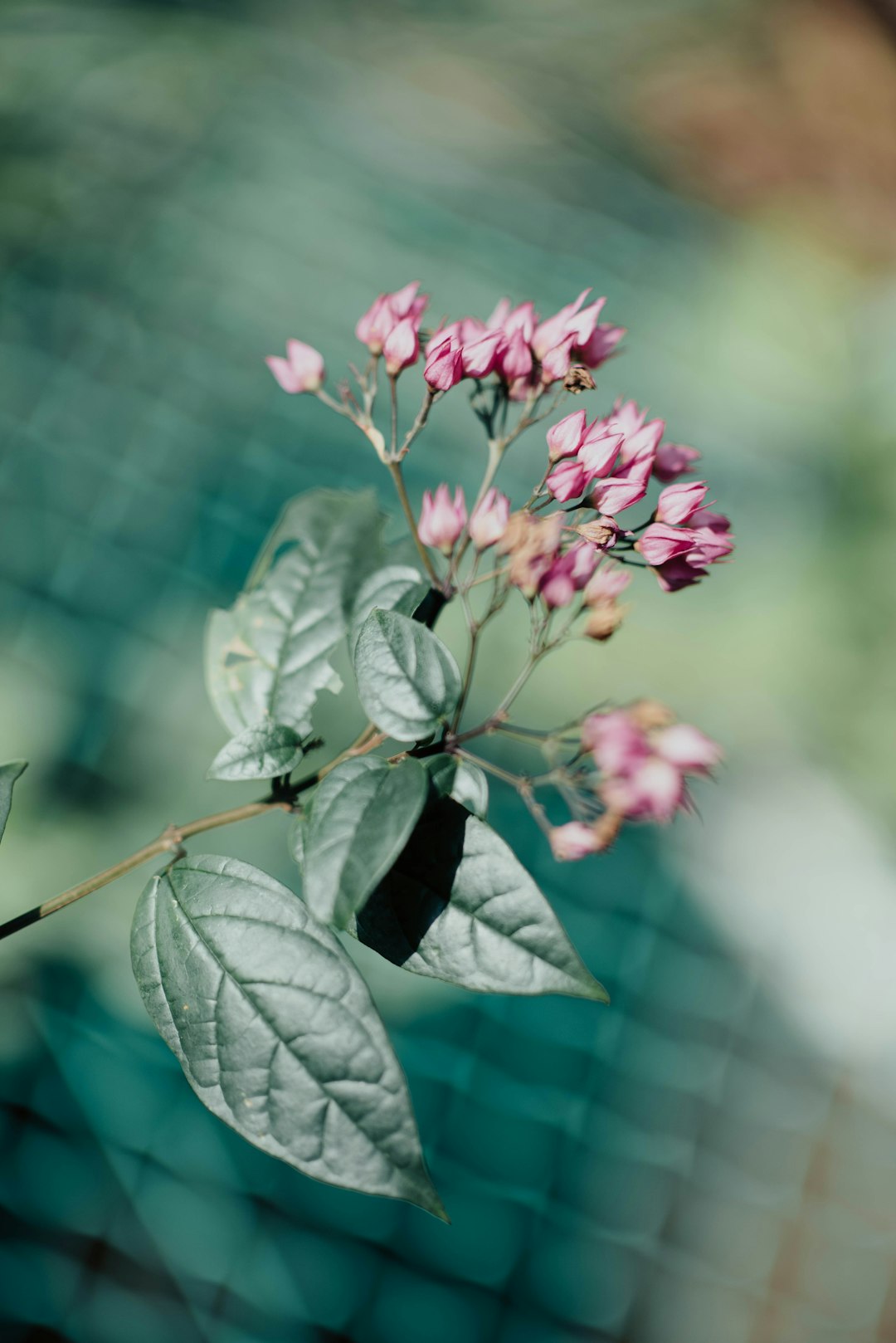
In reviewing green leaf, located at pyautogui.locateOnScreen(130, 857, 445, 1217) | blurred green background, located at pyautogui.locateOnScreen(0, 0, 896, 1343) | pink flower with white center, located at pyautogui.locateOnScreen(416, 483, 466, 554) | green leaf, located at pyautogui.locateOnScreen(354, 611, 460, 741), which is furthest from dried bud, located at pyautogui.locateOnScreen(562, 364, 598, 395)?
blurred green background, located at pyautogui.locateOnScreen(0, 0, 896, 1343)

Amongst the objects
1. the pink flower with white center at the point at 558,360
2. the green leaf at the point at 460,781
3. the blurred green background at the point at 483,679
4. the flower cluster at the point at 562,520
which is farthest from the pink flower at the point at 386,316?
the blurred green background at the point at 483,679

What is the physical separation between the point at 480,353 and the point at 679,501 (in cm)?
17

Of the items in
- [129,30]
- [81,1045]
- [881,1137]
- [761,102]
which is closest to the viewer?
[81,1045]

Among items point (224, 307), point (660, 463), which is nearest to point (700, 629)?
point (224, 307)

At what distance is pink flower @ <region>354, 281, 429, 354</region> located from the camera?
0.69 m

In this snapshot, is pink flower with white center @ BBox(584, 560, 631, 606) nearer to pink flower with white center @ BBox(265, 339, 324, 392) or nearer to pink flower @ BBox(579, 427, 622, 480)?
pink flower @ BBox(579, 427, 622, 480)

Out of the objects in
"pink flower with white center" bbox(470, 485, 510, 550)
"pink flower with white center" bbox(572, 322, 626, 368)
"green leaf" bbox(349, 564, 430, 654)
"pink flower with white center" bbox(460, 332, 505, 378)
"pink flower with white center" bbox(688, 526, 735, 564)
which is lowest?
"green leaf" bbox(349, 564, 430, 654)

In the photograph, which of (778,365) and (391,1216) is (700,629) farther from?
(391,1216)

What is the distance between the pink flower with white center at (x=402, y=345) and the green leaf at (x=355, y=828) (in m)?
0.31

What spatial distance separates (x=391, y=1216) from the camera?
1.59 m

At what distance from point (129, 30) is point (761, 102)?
195cm

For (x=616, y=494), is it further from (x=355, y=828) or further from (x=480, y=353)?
(x=355, y=828)

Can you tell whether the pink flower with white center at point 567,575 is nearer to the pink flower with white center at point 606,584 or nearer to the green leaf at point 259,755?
the pink flower with white center at point 606,584

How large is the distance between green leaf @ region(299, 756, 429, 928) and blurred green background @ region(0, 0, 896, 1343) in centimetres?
111
